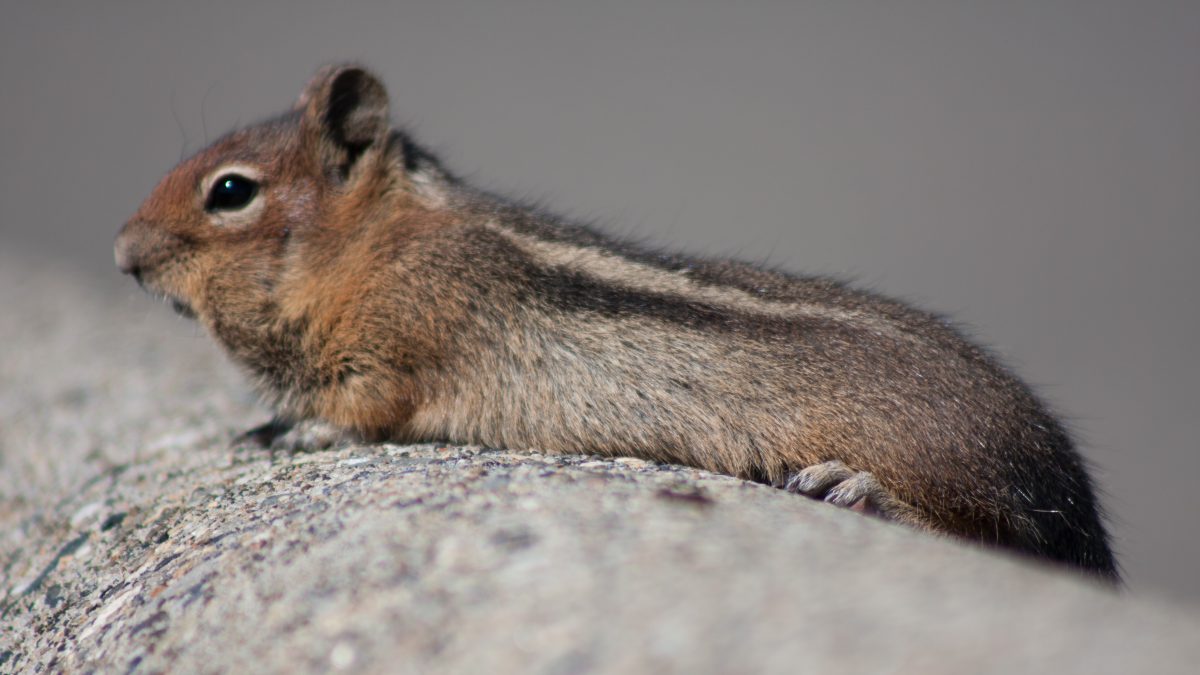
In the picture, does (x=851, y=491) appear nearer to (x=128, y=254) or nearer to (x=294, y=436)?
(x=294, y=436)

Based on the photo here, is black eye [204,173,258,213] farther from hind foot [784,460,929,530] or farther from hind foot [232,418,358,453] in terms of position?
hind foot [784,460,929,530]

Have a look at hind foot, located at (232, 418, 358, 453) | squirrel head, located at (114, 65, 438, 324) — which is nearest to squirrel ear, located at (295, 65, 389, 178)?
squirrel head, located at (114, 65, 438, 324)

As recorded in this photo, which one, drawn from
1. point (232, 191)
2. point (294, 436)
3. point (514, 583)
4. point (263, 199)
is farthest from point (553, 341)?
point (514, 583)

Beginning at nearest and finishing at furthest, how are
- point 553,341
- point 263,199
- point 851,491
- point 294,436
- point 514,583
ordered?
point 514,583, point 851,491, point 553,341, point 294,436, point 263,199

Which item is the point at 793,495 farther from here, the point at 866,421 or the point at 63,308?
the point at 63,308

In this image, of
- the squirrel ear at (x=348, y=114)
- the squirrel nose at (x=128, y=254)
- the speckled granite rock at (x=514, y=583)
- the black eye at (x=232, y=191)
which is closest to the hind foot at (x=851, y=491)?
the speckled granite rock at (x=514, y=583)

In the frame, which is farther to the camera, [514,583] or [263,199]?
[263,199]

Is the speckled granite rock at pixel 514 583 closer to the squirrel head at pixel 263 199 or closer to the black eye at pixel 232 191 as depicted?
the squirrel head at pixel 263 199
